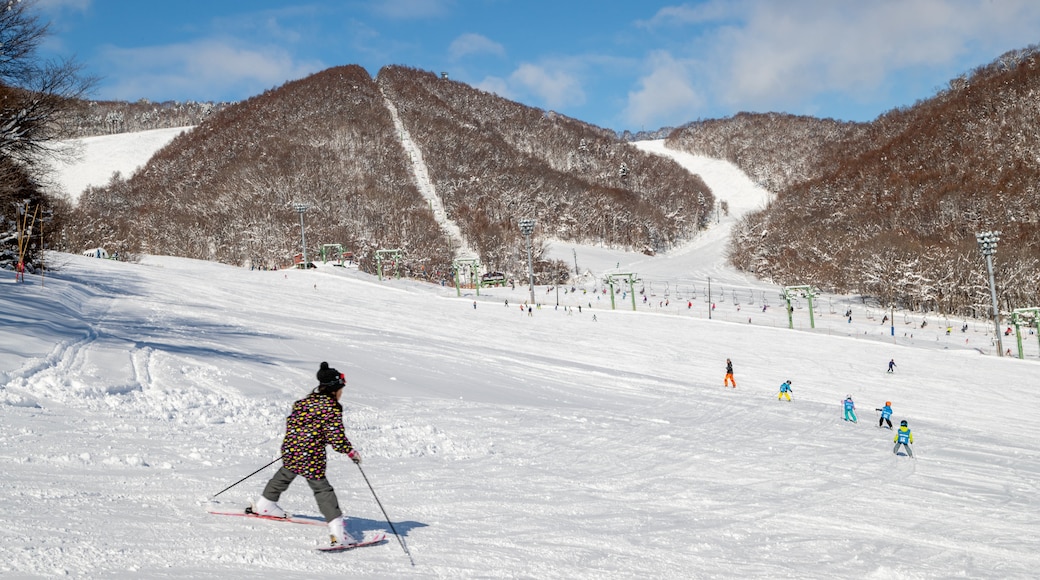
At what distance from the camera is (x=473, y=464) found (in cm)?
1009

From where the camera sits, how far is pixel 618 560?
6660mm

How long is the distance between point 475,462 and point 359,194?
123436mm

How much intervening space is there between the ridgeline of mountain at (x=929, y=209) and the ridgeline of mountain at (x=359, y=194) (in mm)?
29818

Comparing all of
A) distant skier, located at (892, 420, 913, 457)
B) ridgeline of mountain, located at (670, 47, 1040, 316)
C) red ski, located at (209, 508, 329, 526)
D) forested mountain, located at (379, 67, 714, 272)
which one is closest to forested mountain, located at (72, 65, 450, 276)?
forested mountain, located at (379, 67, 714, 272)

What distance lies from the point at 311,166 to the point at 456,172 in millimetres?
30706

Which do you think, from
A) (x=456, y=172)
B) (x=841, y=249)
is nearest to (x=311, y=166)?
(x=456, y=172)

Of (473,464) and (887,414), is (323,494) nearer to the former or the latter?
(473,464)

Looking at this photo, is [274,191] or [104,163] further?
[104,163]

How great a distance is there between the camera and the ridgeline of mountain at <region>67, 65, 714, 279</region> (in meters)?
108

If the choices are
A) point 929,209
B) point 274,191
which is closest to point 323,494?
point 929,209

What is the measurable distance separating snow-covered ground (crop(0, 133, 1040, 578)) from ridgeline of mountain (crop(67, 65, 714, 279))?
7114 centimetres

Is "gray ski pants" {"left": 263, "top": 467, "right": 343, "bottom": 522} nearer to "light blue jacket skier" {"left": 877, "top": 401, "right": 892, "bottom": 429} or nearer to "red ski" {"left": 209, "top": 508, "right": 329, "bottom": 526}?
"red ski" {"left": 209, "top": 508, "right": 329, "bottom": 526}

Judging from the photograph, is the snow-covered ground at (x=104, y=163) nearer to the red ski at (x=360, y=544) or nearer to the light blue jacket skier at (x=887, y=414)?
the light blue jacket skier at (x=887, y=414)

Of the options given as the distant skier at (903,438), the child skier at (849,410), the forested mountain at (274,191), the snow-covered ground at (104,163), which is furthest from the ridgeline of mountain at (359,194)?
the distant skier at (903,438)
